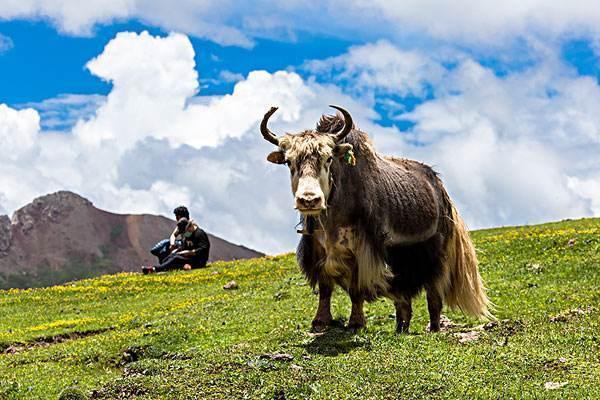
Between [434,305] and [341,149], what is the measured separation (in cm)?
418

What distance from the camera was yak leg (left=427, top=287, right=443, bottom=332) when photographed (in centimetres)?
1642

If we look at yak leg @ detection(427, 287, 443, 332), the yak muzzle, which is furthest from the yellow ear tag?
yak leg @ detection(427, 287, 443, 332)

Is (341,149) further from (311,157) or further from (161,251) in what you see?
(161,251)

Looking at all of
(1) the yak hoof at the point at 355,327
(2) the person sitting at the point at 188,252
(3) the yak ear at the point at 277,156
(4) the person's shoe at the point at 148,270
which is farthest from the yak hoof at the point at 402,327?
(4) the person's shoe at the point at 148,270

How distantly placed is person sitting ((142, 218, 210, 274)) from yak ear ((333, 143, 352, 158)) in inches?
997

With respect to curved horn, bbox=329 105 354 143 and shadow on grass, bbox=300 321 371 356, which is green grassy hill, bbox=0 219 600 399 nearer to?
shadow on grass, bbox=300 321 371 356

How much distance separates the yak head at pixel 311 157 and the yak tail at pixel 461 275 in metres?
3.82

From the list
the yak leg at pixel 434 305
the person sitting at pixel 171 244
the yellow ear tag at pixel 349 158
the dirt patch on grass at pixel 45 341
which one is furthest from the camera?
the person sitting at pixel 171 244

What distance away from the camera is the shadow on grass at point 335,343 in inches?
540

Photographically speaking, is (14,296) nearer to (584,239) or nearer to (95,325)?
(95,325)

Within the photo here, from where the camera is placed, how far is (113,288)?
111 feet

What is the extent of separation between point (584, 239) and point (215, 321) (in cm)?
1324

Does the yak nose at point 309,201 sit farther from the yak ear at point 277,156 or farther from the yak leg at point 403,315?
the yak leg at point 403,315

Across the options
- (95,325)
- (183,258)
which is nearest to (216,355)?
(95,325)
